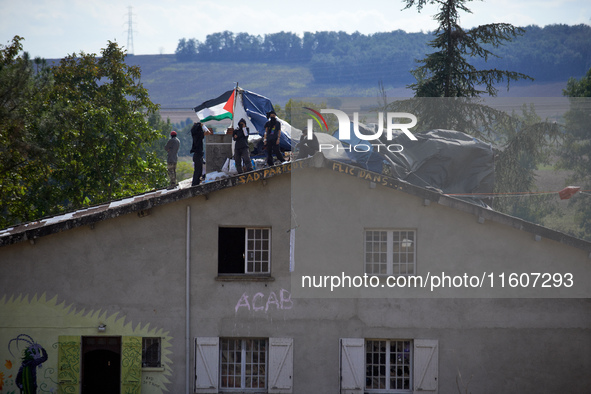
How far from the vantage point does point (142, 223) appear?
20219mm

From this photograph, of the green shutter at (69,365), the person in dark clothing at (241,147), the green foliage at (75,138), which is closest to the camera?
the green shutter at (69,365)

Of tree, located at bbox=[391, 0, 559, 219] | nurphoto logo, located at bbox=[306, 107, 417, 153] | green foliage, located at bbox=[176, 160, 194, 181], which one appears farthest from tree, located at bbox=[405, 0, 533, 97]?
green foliage, located at bbox=[176, 160, 194, 181]

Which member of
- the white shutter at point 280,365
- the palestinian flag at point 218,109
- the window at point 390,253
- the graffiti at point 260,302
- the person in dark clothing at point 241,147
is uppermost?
the palestinian flag at point 218,109

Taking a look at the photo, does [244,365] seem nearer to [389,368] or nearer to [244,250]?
[244,250]

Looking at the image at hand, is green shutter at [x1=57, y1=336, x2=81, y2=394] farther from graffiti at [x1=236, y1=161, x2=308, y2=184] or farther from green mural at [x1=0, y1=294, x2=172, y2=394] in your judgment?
graffiti at [x1=236, y1=161, x2=308, y2=184]

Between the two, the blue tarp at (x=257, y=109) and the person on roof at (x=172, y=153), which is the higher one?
the blue tarp at (x=257, y=109)

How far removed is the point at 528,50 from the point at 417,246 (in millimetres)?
116923

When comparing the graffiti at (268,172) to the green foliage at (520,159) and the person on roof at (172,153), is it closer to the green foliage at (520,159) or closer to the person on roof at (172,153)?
the person on roof at (172,153)

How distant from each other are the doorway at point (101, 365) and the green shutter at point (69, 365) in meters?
0.27

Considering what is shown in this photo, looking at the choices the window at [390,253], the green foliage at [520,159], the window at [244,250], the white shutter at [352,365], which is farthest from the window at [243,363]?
the green foliage at [520,159]

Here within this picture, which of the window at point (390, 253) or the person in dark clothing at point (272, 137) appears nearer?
the window at point (390, 253)

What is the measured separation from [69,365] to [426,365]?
10.1m

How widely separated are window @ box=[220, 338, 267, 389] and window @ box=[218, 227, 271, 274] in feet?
6.78

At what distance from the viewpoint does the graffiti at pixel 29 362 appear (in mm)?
19875
